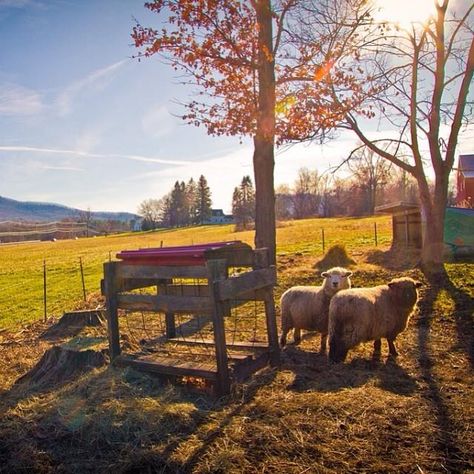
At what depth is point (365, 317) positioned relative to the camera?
7.38 metres

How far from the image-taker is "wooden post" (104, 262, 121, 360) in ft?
22.3

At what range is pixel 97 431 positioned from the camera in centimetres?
473

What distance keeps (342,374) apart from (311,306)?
198cm

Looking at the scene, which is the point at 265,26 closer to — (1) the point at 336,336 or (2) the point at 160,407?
(1) the point at 336,336

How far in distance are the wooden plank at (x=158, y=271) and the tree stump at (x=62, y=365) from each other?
144cm

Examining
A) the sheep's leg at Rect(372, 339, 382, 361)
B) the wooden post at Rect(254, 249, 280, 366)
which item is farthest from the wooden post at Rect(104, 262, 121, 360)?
the sheep's leg at Rect(372, 339, 382, 361)

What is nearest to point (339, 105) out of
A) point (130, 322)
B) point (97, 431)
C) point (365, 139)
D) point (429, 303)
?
point (365, 139)

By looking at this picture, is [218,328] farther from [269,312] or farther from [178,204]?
[178,204]

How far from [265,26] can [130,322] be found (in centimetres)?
994

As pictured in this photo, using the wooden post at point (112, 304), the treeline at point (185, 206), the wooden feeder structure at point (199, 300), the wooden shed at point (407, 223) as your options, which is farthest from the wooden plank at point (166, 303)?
the treeline at point (185, 206)

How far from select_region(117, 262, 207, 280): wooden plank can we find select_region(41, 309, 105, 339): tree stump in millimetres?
4671

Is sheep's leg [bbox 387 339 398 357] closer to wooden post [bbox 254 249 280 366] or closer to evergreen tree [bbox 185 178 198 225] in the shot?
wooden post [bbox 254 249 280 366]

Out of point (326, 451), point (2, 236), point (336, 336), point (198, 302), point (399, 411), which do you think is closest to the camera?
point (326, 451)

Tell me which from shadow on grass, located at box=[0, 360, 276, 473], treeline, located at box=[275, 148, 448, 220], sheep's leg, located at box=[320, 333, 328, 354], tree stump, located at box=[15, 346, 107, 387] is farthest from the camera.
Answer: treeline, located at box=[275, 148, 448, 220]
